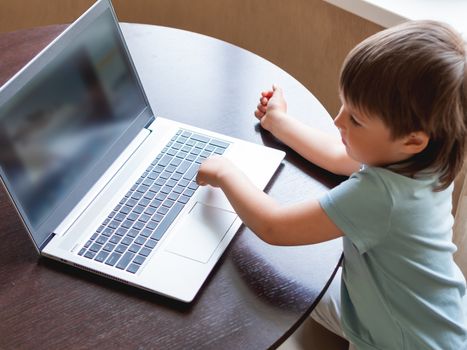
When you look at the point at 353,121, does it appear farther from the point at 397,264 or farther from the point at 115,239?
the point at 115,239

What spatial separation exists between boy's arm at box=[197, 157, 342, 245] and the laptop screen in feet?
0.74

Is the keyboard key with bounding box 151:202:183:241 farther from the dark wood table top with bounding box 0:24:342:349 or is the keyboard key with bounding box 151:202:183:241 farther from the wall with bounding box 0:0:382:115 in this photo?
the wall with bounding box 0:0:382:115

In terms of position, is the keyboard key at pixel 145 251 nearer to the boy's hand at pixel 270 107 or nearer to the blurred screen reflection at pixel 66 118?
the blurred screen reflection at pixel 66 118

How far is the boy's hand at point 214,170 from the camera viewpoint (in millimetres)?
1033

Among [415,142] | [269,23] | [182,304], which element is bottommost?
[269,23]

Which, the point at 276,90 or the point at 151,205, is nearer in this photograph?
the point at 151,205

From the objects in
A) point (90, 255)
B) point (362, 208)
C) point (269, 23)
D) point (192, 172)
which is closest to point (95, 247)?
→ point (90, 255)

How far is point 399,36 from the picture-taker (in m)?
0.89

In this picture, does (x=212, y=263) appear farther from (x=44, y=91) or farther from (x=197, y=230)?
(x=44, y=91)

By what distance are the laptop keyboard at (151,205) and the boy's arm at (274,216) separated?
89mm

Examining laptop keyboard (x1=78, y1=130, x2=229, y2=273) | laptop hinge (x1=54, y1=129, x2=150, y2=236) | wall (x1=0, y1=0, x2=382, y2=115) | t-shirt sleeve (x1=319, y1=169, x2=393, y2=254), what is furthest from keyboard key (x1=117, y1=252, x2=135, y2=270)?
wall (x1=0, y1=0, x2=382, y2=115)

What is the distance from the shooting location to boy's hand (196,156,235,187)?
103 centimetres

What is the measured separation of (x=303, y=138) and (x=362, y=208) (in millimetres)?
264

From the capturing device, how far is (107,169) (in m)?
1.08
